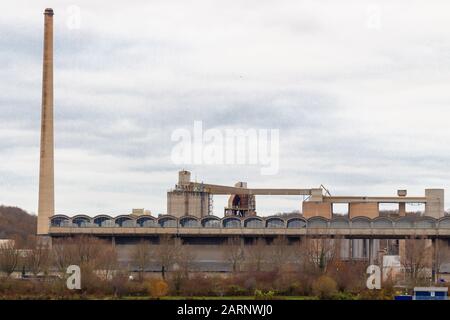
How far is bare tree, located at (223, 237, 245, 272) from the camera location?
1860 inches

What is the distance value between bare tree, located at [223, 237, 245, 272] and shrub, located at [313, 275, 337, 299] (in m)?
14.9

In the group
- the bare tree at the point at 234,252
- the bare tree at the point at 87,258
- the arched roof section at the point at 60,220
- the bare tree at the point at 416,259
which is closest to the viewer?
the bare tree at the point at 87,258

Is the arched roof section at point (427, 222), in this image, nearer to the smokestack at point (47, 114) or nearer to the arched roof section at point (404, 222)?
the arched roof section at point (404, 222)

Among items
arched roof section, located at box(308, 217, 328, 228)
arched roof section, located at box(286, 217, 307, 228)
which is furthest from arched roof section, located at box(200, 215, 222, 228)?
arched roof section, located at box(308, 217, 328, 228)

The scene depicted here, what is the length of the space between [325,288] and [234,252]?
20.6 metres

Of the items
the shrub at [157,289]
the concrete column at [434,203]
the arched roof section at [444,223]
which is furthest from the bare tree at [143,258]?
the concrete column at [434,203]

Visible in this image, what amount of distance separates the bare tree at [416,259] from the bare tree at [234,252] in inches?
313

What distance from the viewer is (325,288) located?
28844mm

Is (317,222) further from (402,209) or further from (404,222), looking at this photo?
(402,209)

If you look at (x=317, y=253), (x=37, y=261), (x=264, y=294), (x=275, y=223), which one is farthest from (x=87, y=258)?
(x=275, y=223)

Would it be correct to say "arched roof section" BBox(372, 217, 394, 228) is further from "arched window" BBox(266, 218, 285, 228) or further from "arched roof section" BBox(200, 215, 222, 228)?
"arched roof section" BBox(200, 215, 222, 228)

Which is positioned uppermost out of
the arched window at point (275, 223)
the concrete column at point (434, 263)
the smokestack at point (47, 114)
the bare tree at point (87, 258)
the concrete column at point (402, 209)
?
the smokestack at point (47, 114)

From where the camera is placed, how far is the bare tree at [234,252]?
155ft
